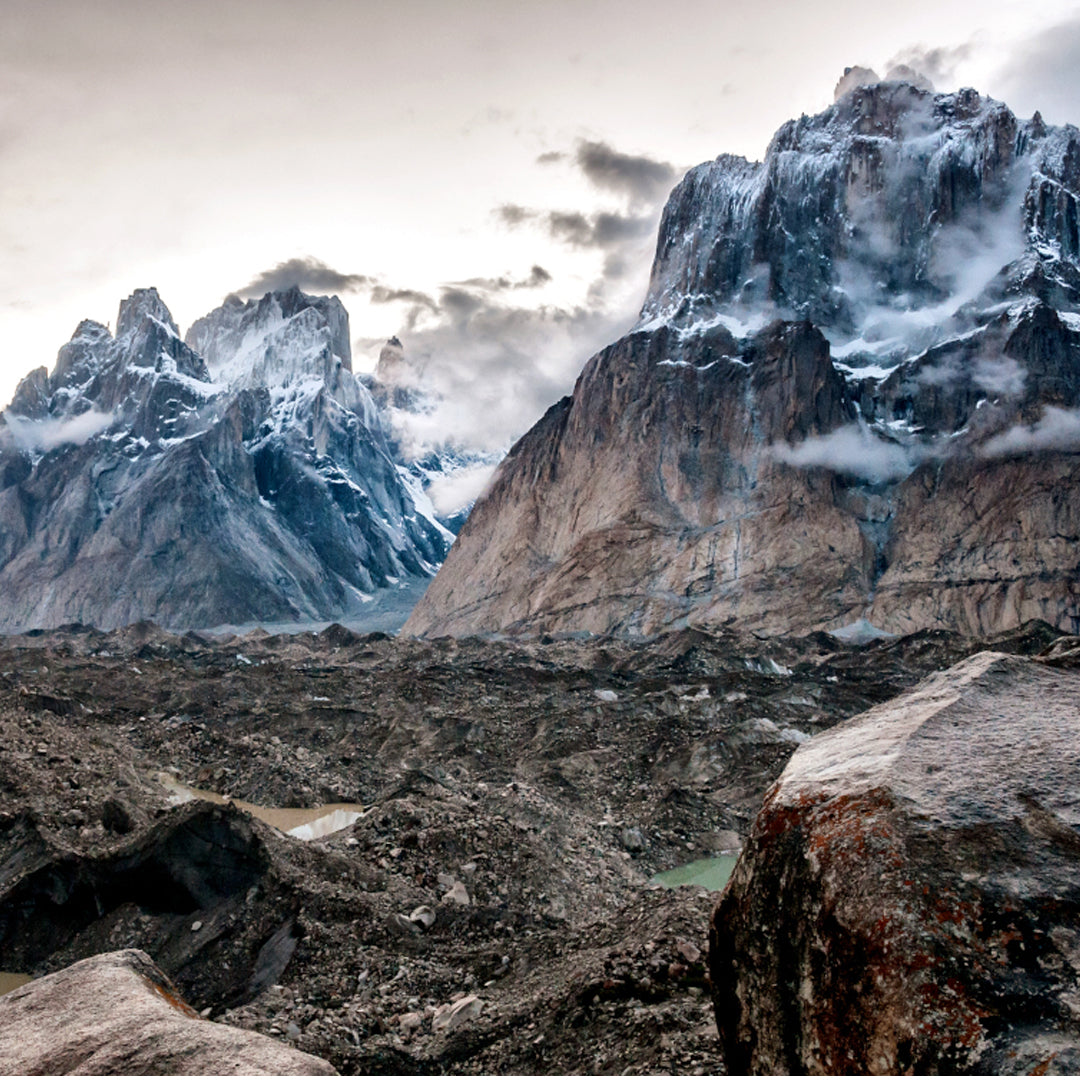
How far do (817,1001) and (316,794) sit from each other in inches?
925

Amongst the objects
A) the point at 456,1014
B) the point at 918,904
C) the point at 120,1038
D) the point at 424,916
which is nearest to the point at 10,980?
the point at 424,916

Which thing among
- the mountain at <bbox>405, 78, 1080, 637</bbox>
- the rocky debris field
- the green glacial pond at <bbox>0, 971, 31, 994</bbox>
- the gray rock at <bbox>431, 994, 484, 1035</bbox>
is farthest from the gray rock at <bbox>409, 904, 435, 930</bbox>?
the mountain at <bbox>405, 78, 1080, 637</bbox>

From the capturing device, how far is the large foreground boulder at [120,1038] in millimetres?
4418

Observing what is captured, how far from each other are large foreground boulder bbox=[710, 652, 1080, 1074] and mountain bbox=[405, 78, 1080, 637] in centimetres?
8347

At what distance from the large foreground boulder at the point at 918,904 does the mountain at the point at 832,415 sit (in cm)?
8347

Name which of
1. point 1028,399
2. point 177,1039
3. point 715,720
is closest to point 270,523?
point 1028,399

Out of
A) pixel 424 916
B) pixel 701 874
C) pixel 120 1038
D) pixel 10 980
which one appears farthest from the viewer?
pixel 701 874

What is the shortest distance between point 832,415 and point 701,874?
9188cm

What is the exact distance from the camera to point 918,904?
12.7 feet

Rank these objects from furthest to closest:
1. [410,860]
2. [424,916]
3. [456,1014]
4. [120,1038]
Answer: [410,860], [424,916], [456,1014], [120,1038]

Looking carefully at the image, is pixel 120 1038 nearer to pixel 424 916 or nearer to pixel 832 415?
pixel 424 916

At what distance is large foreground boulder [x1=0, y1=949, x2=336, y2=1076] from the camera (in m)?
4.42

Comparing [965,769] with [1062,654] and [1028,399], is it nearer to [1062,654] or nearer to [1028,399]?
[1062,654]

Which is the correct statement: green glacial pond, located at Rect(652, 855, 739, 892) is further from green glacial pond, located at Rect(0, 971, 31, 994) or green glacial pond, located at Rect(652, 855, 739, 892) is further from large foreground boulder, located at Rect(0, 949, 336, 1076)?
large foreground boulder, located at Rect(0, 949, 336, 1076)
